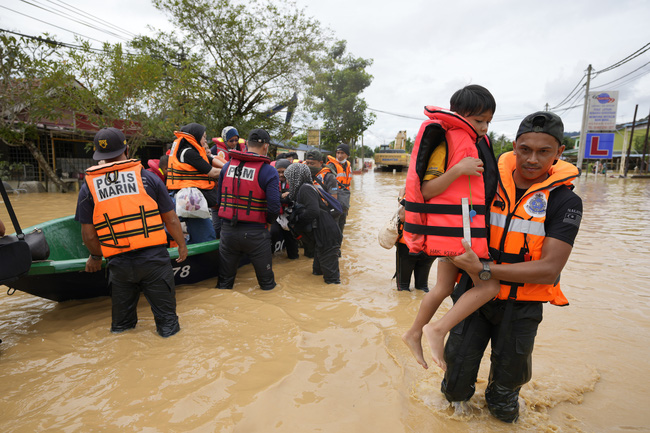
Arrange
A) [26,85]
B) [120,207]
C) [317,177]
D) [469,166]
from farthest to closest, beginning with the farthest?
[26,85]
[317,177]
[120,207]
[469,166]

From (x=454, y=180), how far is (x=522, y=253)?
1.80 feet

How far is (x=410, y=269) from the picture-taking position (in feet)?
15.7

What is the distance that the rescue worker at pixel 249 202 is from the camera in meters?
4.23

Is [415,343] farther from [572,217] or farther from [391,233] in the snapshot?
[391,233]

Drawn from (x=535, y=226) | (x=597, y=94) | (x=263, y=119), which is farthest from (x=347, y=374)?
(x=597, y=94)

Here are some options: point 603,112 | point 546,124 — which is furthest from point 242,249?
point 603,112

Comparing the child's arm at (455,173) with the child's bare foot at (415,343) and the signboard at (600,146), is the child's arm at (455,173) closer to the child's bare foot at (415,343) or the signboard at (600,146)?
the child's bare foot at (415,343)

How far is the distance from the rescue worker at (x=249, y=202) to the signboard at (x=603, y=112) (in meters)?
39.0

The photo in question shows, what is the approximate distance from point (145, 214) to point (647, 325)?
5.24m

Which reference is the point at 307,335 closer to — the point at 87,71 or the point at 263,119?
the point at 87,71

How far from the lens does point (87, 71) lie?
1229 cm

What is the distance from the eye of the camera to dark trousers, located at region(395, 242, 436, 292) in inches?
186

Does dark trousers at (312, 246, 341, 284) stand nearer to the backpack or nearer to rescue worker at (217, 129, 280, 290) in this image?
the backpack

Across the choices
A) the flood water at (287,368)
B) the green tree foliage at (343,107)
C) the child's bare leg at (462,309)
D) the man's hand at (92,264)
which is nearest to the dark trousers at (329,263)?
the flood water at (287,368)
